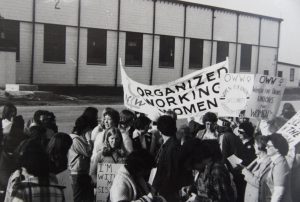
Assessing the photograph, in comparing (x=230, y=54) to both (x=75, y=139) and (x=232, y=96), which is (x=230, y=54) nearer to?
(x=232, y=96)

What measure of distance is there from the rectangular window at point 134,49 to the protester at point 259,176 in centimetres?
629

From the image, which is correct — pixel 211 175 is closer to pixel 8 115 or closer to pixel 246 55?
pixel 8 115

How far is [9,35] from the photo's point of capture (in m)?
9.57

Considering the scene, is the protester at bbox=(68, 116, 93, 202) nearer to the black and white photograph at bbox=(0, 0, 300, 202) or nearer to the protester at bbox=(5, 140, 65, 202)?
the black and white photograph at bbox=(0, 0, 300, 202)

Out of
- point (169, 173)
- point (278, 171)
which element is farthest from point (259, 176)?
point (169, 173)

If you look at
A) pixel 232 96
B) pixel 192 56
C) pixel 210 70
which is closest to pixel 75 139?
pixel 210 70

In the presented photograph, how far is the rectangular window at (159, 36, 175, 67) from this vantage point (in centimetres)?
1070

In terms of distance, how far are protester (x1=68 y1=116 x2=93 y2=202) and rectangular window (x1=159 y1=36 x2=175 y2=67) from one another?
17.3ft

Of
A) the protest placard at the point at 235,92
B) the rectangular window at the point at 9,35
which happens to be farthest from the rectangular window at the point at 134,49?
the protest placard at the point at 235,92

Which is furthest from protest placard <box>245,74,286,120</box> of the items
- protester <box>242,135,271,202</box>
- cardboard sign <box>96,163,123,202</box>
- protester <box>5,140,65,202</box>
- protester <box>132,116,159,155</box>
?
protester <box>5,140,65,202</box>

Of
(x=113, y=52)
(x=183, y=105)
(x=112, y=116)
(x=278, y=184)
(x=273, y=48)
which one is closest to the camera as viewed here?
(x=278, y=184)

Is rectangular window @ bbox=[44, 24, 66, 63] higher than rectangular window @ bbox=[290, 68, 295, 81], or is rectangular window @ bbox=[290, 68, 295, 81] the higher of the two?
rectangular window @ bbox=[44, 24, 66, 63]

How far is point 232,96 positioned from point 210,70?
0.66 m

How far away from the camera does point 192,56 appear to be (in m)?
9.77
